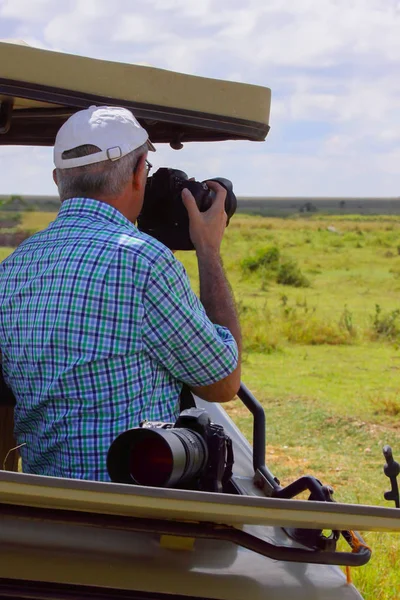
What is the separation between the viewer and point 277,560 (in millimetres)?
1706

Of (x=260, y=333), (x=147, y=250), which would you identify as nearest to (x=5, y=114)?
(x=147, y=250)

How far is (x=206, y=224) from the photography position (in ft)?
7.74

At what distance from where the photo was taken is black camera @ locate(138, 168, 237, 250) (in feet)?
7.93

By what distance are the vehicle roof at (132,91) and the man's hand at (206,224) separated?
18 centimetres

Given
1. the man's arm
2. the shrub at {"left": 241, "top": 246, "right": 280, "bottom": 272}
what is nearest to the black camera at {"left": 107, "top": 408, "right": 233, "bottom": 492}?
the man's arm

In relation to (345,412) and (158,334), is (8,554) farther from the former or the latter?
(345,412)

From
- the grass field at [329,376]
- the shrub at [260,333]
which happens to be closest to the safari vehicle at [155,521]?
the grass field at [329,376]

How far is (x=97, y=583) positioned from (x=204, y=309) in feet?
2.62

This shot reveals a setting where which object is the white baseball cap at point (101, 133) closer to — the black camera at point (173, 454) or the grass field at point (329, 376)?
the black camera at point (173, 454)

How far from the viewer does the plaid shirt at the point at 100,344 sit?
197cm

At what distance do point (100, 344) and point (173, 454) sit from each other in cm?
39

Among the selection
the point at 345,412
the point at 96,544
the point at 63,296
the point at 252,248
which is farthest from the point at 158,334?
the point at 252,248

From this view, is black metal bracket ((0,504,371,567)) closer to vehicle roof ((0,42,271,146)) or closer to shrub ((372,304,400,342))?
vehicle roof ((0,42,271,146))

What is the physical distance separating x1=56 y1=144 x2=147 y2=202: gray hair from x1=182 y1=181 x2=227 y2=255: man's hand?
9.2 inches
